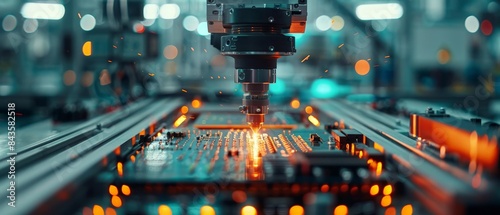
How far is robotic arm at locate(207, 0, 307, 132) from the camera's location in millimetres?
1565

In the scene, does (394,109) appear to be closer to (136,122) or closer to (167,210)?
(136,122)

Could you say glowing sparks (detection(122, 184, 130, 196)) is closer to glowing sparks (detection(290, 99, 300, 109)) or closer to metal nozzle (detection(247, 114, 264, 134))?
metal nozzle (detection(247, 114, 264, 134))

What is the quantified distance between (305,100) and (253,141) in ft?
5.45

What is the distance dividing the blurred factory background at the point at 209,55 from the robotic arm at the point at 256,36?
1019 mm

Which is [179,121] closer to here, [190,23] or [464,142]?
[464,142]

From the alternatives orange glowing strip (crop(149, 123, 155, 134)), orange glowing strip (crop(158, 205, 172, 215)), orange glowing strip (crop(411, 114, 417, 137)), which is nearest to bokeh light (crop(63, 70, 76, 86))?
orange glowing strip (crop(149, 123, 155, 134))

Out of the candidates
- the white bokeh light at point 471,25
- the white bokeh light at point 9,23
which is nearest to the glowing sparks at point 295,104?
the white bokeh light at point 9,23

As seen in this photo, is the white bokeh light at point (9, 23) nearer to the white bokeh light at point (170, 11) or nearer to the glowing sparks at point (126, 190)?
the white bokeh light at point (170, 11)

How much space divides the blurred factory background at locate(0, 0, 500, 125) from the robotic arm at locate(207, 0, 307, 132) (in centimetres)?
102

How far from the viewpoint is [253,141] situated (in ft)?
5.72

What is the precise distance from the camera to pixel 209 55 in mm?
10398

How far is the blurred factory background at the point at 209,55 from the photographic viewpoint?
4082 millimetres

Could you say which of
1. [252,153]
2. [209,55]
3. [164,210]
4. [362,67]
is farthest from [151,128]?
[362,67]

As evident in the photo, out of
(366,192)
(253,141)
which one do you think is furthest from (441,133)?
(253,141)
